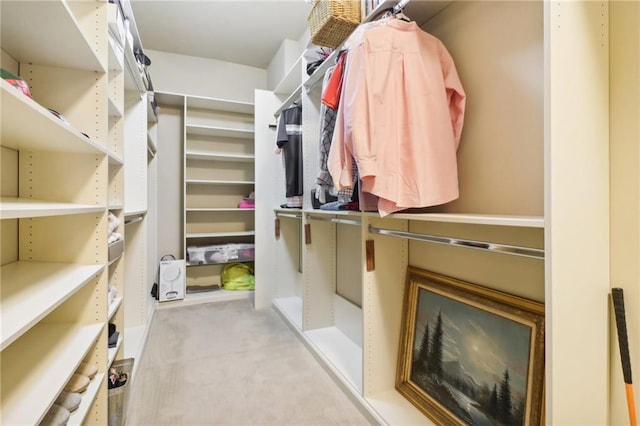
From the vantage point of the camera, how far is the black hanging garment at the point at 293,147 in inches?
99.8

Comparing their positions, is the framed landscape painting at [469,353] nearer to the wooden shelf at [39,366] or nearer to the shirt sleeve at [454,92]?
the shirt sleeve at [454,92]

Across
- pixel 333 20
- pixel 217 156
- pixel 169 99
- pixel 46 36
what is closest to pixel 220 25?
pixel 169 99

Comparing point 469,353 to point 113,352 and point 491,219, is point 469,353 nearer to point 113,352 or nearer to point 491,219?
point 491,219

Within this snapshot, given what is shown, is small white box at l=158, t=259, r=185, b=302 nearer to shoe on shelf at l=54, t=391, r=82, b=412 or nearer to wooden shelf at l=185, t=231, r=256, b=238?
wooden shelf at l=185, t=231, r=256, b=238

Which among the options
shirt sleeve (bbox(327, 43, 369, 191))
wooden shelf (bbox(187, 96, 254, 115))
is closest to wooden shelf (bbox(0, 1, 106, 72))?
shirt sleeve (bbox(327, 43, 369, 191))

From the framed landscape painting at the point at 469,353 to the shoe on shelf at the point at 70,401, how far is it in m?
1.40

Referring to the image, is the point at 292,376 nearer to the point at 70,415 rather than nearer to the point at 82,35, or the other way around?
the point at 70,415

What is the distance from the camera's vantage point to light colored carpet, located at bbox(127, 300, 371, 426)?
4.92 feet

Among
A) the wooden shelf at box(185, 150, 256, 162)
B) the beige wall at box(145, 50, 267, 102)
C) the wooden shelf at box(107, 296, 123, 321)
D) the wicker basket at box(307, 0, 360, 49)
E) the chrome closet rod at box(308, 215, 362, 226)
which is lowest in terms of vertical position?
the wooden shelf at box(107, 296, 123, 321)

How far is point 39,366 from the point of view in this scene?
977 mm

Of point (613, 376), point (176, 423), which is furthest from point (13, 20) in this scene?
point (613, 376)

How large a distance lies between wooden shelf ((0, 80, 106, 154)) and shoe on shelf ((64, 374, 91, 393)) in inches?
35.4

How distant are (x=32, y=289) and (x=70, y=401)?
0.44m

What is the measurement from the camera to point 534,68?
1.09 metres
